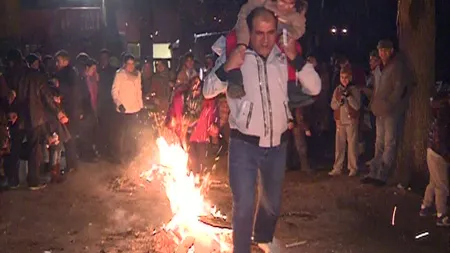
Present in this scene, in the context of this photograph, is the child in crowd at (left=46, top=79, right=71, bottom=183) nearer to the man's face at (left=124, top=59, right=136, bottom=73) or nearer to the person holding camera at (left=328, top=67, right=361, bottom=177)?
the man's face at (left=124, top=59, right=136, bottom=73)

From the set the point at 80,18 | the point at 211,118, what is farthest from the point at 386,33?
the point at 211,118

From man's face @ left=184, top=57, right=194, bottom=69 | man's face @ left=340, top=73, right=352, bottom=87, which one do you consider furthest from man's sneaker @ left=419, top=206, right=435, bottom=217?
man's face @ left=184, top=57, right=194, bottom=69

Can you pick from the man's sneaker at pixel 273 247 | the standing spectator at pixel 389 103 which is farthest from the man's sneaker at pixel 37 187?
the standing spectator at pixel 389 103

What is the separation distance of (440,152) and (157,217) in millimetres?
3637

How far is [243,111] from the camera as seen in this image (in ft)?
17.7

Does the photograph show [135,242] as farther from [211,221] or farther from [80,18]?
[80,18]

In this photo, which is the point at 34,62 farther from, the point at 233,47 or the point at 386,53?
the point at 233,47

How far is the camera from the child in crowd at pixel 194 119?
10258 mm

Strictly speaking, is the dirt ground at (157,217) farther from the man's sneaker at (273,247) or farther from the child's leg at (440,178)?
the child's leg at (440,178)

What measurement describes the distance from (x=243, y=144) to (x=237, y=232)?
78 cm

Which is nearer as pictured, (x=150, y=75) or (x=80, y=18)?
(x=150, y=75)

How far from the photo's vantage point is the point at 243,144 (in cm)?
543

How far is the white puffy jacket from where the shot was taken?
5.36 meters

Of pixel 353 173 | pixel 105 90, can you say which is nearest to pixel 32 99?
pixel 105 90
